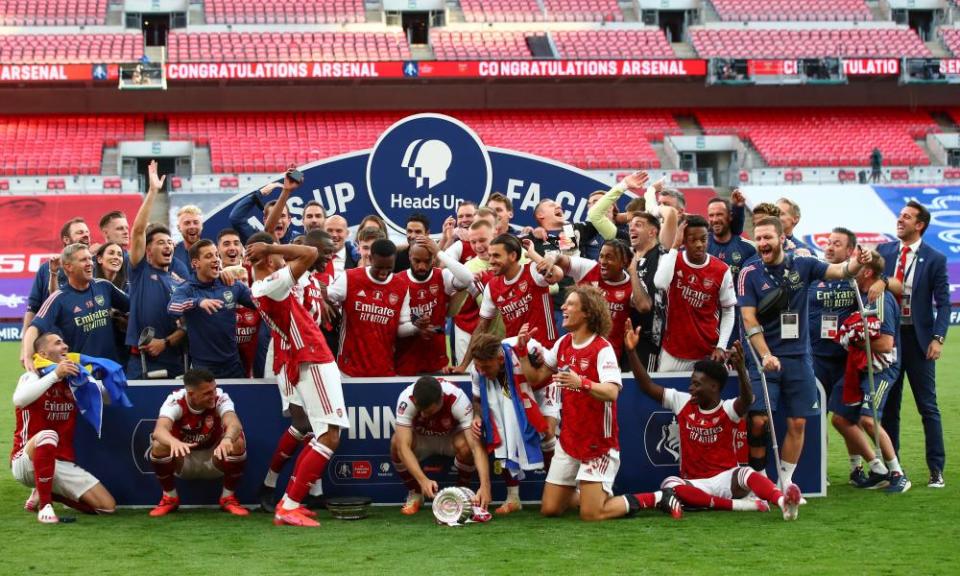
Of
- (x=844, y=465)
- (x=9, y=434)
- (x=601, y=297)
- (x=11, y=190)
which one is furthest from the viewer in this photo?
(x=11, y=190)

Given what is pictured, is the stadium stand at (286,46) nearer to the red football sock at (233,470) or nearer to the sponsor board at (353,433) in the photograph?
the sponsor board at (353,433)

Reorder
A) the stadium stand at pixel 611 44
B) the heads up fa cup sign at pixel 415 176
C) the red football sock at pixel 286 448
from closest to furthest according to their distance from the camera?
the red football sock at pixel 286 448 < the heads up fa cup sign at pixel 415 176 < the stadium stand at pixel 611 44

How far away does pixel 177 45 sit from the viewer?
34719 millimetres

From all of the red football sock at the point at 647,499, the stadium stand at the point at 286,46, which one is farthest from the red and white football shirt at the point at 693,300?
the stadium stand at the point at 286,46

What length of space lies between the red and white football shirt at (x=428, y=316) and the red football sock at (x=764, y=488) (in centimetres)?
245

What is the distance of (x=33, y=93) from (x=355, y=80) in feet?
30.0

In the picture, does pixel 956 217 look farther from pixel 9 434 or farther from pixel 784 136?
pixel 9 434

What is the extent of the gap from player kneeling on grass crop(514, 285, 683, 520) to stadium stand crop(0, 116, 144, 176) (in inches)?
1035

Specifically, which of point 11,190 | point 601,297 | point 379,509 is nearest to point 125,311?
point 379,509

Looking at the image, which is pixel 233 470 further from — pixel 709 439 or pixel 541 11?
pixel 541 11

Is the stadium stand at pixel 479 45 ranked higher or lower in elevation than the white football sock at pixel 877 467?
higher

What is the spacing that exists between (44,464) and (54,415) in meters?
0.36

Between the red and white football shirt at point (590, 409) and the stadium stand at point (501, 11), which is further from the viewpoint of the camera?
the stadium stand at point (501, 11)

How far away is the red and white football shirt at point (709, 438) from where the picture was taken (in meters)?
8.09
